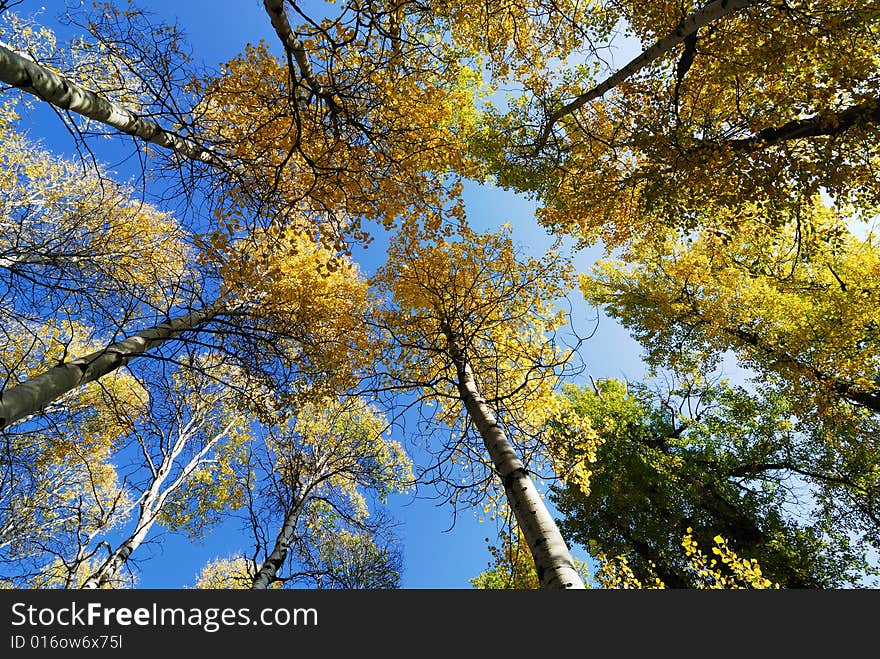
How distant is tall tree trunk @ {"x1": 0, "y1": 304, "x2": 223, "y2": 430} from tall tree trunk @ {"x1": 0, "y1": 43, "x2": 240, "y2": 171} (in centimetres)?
186

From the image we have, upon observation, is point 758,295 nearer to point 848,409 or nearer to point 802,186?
point 848,409

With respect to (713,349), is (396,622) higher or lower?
lower

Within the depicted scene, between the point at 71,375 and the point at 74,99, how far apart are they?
2075 mm

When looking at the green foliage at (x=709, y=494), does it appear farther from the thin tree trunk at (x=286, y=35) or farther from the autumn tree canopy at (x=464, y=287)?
the thin tree trunk at (x=286, y=35)

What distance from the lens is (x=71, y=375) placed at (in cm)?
294

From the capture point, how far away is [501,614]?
7.16 ft

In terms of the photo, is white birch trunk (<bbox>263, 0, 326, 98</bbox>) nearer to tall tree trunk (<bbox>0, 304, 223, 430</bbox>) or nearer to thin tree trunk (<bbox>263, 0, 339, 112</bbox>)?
thin tree trunk (<bbox>263, 0, 339, 112</bbox>)

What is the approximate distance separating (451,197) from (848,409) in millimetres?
10373

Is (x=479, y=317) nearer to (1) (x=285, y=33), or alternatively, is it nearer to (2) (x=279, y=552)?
(1) (x=285, y=33)

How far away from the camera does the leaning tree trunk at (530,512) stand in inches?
90.4

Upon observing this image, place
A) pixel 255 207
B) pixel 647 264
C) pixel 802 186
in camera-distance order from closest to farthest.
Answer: pixel 802 186, pixel 255 207, pixel 647 264

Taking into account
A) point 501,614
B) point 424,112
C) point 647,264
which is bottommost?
point 501,614

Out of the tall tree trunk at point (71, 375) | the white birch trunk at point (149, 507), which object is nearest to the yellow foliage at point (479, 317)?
the tall tree trunk at point (71, 375)

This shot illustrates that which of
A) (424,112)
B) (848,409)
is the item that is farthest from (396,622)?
(848,409)
